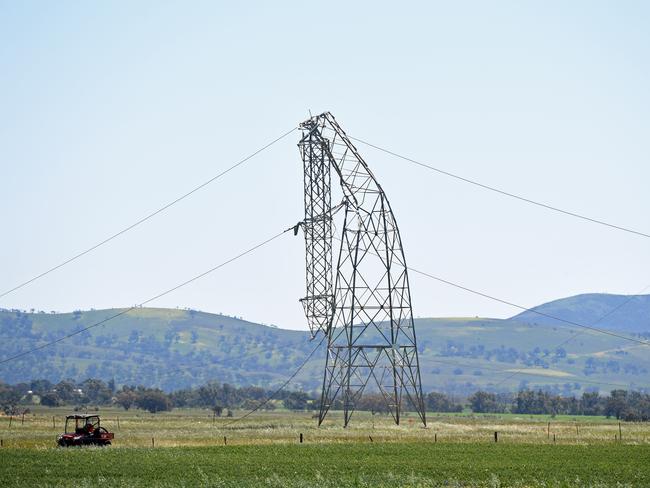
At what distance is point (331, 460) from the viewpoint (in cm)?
4666

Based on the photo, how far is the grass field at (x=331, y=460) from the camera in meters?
38.6

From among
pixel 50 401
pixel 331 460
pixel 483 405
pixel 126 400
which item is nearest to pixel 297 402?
pixel 483 405

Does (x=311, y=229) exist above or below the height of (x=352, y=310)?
above

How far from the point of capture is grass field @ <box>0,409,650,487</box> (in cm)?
3862

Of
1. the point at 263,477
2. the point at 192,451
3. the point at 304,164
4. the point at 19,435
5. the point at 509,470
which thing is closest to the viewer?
the point at 263,477

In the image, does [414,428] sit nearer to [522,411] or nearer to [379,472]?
[379,472]

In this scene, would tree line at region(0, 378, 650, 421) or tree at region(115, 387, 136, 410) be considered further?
tree line at region(0, 378, 650, 421)

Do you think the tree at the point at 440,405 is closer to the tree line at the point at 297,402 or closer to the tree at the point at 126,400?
the tree line at the point at 297,402

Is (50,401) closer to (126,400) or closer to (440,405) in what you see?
(126,400)

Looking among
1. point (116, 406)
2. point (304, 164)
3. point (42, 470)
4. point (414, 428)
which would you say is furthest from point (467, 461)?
point (116, 406)

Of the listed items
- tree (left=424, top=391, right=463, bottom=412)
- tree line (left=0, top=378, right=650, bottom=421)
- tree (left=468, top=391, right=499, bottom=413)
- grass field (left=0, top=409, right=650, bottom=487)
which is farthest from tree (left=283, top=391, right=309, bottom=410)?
grass field (left=0, top=409, right=650, bottom=487)

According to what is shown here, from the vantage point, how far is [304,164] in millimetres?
71188

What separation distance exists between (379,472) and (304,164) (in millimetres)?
33012

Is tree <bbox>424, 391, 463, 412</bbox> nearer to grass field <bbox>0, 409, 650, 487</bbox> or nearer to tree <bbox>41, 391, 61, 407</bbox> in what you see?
tree <bbox>41, 391, 61, 407</bbox>
